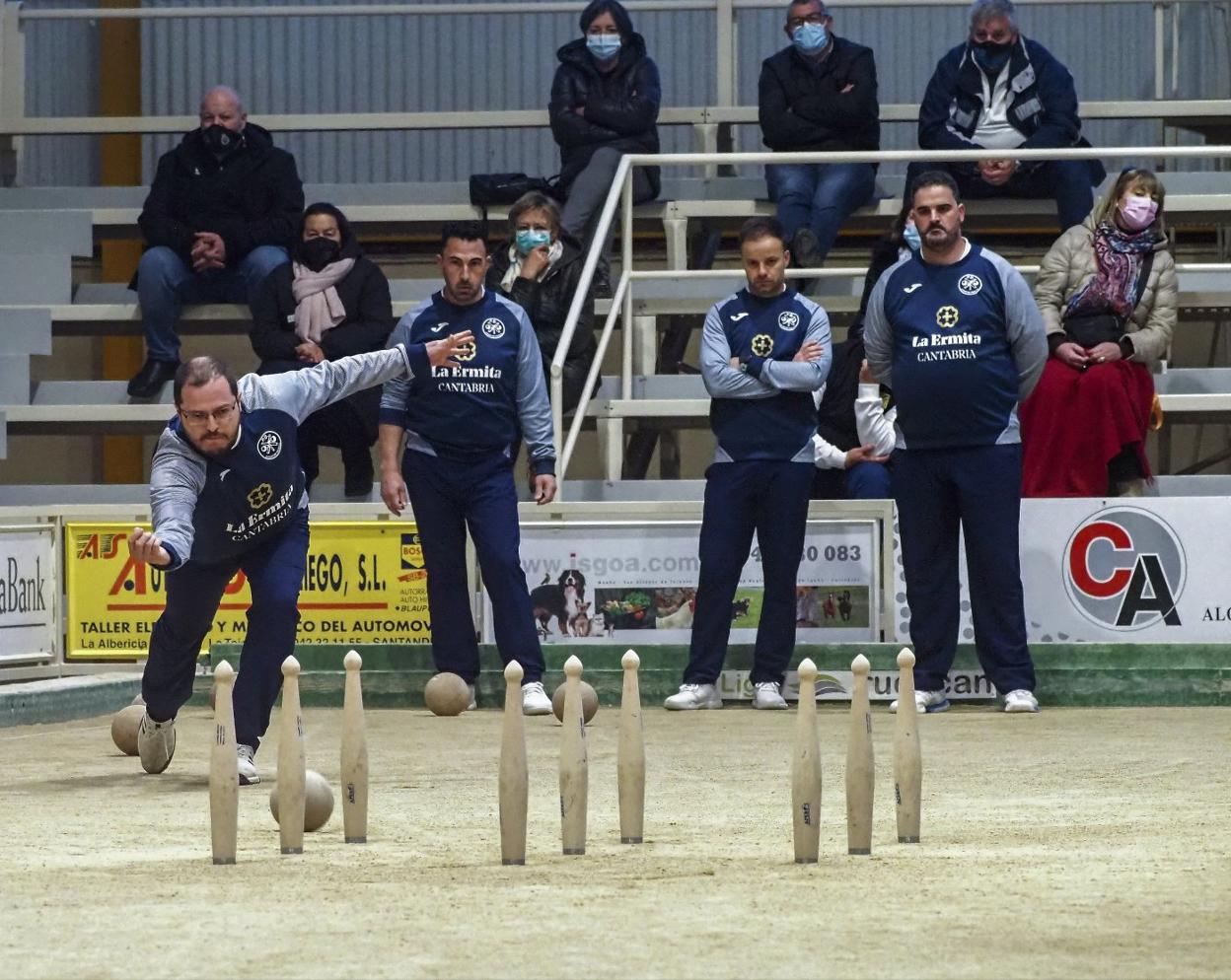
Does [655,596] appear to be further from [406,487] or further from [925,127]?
[925,127]

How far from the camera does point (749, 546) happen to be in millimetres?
10219

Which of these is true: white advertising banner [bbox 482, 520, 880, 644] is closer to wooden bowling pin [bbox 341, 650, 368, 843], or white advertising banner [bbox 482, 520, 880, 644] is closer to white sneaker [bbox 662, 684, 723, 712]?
white sneaker [bbox 662, 684, 723, 712]

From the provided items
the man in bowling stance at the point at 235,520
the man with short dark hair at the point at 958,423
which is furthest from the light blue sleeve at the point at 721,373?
the man in bowling stance at the point at 235,520

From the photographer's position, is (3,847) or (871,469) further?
(871,469)

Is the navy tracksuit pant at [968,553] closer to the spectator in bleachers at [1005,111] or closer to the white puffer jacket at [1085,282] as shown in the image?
the white puffer jacket at [1085,282]

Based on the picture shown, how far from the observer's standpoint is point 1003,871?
5.55 meters

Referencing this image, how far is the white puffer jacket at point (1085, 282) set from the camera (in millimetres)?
11195

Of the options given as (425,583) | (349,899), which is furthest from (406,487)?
(349,899)

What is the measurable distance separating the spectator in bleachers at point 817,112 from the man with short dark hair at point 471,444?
3393 millimetres

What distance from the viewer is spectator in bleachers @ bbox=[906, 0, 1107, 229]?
12.8m

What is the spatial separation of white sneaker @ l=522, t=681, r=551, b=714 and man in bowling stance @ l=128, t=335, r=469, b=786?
2114mm

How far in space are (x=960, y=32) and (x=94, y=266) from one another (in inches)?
263

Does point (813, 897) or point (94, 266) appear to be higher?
point (94, 266)

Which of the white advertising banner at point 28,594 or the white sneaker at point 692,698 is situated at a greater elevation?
the white advertising banner at point 28,594
